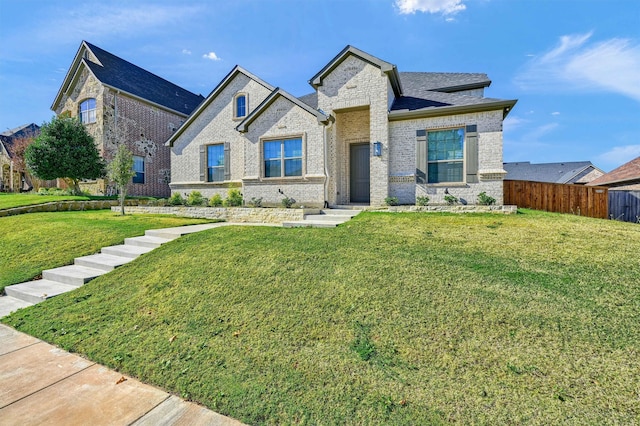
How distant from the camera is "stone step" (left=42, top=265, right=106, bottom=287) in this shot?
5.23 meters

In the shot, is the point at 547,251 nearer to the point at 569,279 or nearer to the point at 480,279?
the point at 569,279

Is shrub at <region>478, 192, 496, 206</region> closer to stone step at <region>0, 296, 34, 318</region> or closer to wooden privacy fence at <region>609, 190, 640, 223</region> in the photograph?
wooden privacy fence at <region>609, 190, 640, 223</region>

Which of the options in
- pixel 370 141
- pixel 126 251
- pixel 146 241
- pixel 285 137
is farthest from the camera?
pixel 285 137

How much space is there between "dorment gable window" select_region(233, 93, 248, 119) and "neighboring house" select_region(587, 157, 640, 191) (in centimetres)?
2007

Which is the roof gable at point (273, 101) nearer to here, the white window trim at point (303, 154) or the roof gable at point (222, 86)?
the white window trim at point (303, 154)

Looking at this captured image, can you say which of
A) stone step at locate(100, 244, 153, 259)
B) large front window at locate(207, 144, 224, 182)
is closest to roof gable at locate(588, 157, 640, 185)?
large front window at locate(207, 144, 224, 182)

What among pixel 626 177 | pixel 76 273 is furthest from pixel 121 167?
pixel 626 177

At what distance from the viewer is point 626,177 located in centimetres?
1574

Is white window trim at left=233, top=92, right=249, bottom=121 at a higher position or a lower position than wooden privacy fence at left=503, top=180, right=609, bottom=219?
higher

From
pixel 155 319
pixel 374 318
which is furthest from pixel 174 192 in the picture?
pixel 374 318

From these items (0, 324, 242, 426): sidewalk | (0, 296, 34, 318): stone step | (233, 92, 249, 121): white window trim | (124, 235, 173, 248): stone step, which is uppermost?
(233, 92, 249, 121): white window trim

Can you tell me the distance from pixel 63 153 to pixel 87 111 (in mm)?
4351

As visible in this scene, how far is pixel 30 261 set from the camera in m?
→ 6.28

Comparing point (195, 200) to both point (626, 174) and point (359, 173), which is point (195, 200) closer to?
point (359, 173)
